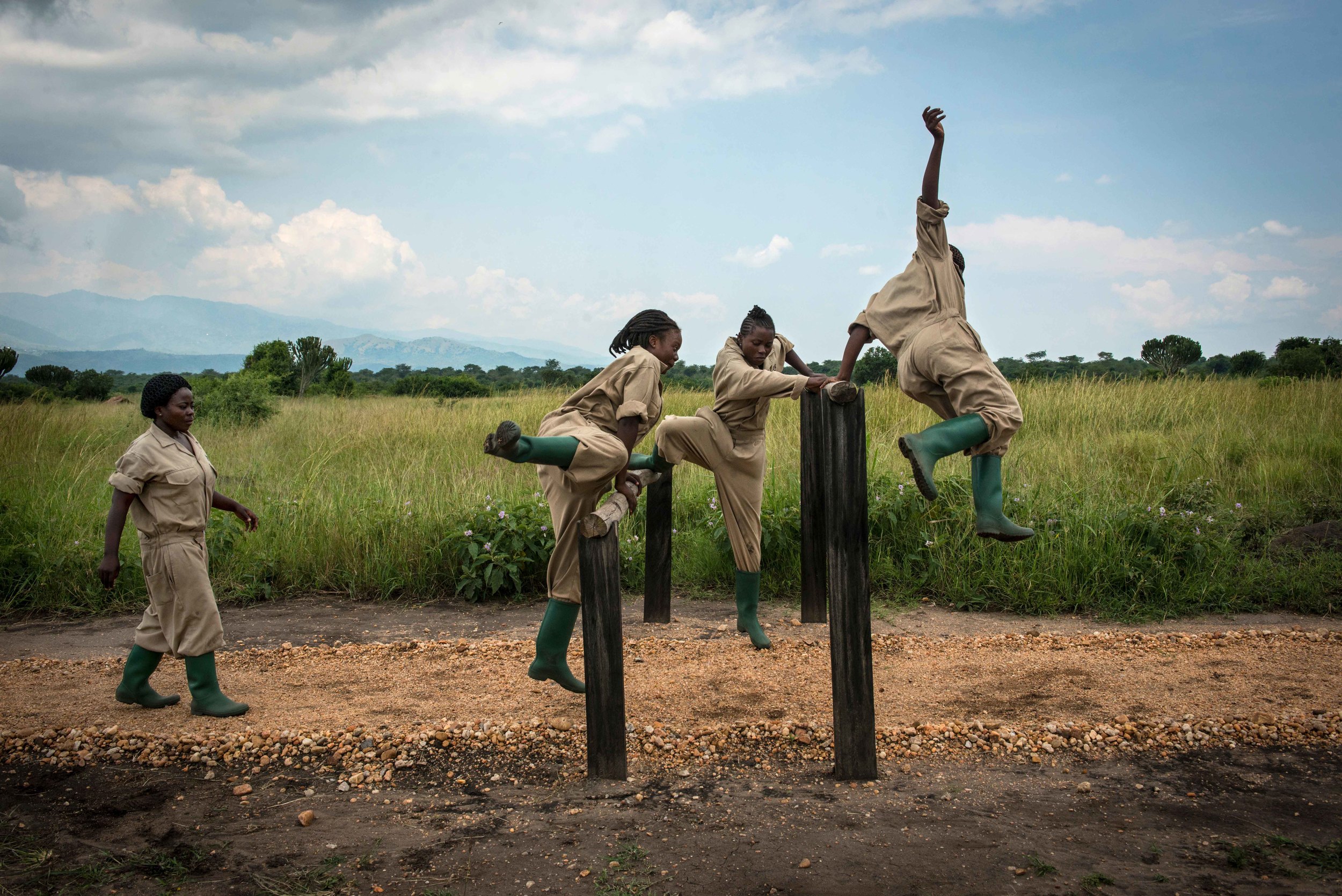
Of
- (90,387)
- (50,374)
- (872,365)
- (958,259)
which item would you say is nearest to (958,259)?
(958,259)

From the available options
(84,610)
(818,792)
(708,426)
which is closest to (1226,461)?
(708,426)

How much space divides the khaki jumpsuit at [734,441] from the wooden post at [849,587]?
4.27 ft

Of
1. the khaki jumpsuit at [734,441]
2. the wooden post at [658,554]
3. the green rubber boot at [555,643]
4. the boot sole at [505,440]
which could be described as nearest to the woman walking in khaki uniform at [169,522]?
the green rubber boot at [555,643]

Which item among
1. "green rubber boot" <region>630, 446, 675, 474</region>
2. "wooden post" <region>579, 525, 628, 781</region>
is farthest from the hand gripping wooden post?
"green rubber boot" <region>630, 446, 675, 474</region>

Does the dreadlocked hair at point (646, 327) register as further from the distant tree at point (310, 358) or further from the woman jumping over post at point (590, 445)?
the distant tree at point (310, 358)

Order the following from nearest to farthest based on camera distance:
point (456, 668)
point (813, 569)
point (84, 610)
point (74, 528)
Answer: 1. point (456, 668)
2. point (813, 569)
3. point (84, 610)
4. point (74, 528)

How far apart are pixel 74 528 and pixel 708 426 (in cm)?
540

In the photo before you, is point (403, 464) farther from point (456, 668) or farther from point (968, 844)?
point (968, 844)

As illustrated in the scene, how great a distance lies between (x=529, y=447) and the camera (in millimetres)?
3338

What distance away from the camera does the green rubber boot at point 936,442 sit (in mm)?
3785

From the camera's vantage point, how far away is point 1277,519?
7750 millimetres

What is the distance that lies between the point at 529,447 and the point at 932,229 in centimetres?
225

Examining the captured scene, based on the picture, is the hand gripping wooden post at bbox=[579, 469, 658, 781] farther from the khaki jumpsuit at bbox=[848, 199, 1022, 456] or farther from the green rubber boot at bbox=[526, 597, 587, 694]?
the khaki jumpsuit at bbox=[848, 199, 1022, 456]

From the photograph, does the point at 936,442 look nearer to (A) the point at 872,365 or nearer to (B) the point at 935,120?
(B) the point at 935,120
